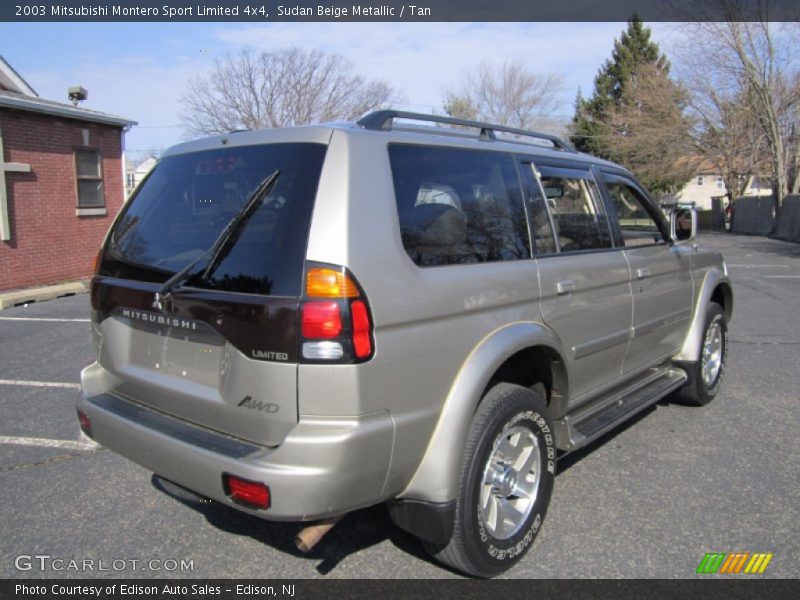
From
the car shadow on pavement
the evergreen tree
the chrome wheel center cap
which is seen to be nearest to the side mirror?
the chrome wheel center cap

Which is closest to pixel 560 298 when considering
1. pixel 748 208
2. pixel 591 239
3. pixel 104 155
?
pixel 591 239

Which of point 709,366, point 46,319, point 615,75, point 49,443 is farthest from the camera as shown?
point 615,75

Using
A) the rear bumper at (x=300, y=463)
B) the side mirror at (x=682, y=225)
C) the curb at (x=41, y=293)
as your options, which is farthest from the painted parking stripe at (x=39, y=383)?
the curb at (x=41, y=293)

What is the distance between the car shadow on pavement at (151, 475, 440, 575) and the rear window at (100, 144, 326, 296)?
1100mm

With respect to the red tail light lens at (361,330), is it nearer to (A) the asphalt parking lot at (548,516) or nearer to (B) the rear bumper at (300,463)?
(B) the rear bumper at (300,463)

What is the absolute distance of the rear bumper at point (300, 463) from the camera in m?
2.16

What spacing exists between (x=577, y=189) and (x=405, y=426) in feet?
6.68

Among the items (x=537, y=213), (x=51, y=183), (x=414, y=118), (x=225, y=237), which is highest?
(x=51, y=183)

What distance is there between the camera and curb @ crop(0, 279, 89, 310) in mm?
10320

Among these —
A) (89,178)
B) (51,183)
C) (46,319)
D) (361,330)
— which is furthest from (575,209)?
(89,178)

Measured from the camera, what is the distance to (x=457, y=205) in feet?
9.28

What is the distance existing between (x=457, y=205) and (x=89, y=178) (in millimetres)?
12676

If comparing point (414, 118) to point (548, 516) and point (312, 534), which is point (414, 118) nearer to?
point (312, 534)
